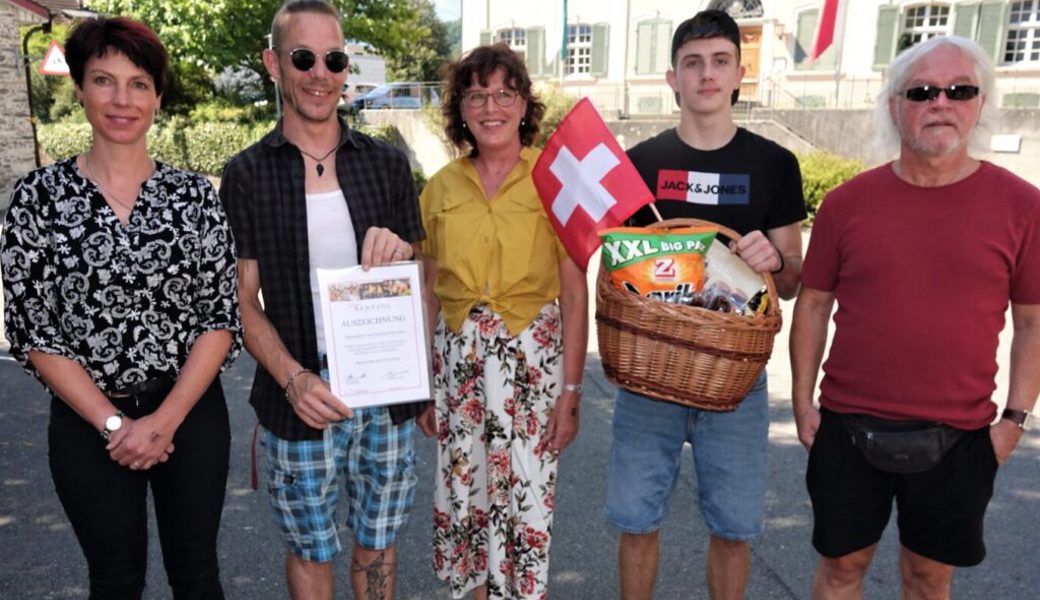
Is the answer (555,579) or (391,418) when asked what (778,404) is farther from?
(391,418)

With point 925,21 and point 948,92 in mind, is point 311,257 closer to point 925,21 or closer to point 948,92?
point 948,92

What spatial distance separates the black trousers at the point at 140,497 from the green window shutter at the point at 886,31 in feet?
75.4

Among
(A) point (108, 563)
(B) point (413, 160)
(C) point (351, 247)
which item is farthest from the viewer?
(B) point (413, 160)

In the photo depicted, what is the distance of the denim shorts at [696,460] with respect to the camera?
289 cm

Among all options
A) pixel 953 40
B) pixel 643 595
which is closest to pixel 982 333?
pixel 953 40

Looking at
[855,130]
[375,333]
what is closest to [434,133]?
[855,130]

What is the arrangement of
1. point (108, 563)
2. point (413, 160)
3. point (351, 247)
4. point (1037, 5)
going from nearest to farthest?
point (108, 563), point (351, 247), point (1037, 5), point (413, 160)

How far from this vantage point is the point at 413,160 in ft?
75.3

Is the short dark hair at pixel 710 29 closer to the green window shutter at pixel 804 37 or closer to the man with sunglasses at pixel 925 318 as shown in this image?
the man with sunglasses at pixel 925 318

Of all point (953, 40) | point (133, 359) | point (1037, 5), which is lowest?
point (133, 359)

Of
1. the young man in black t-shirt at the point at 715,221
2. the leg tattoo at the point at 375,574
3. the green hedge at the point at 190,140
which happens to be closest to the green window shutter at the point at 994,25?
the green hedge at the point at 190,140

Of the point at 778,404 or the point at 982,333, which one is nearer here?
the point at 982,333

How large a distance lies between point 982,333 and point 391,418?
193cm

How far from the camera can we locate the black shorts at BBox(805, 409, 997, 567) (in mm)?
2582
